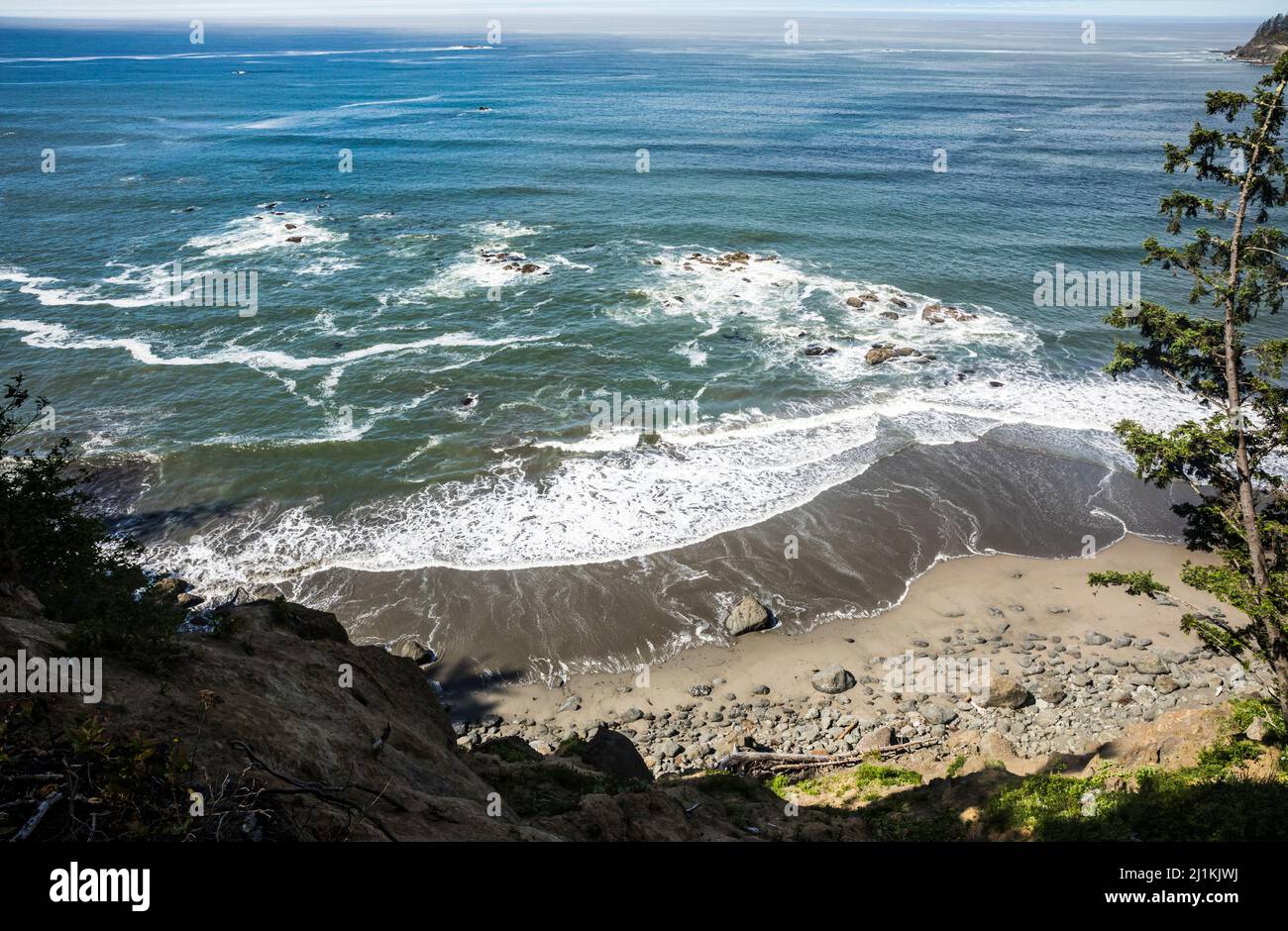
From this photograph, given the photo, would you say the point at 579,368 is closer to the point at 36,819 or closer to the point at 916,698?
the point at 916,698

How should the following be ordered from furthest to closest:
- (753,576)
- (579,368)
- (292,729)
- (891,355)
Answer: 1. (891,355)
2. (579,368)
3. (753,576)
4. (292,729)

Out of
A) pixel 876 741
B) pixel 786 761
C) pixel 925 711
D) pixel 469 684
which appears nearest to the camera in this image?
pixel 786 761

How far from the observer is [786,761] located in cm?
2086

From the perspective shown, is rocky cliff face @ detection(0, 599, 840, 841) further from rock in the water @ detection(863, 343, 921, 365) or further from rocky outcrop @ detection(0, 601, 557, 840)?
rock in the water @ detection(863, 343, 921, 365)

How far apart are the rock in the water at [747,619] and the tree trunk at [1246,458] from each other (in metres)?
14.3

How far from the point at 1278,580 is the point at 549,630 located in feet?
68.5

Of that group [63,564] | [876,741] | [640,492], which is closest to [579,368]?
[640,492]

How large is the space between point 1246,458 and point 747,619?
1539cm

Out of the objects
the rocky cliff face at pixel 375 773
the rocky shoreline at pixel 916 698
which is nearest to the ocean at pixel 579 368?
the rocky shoreline at pixel 916 698

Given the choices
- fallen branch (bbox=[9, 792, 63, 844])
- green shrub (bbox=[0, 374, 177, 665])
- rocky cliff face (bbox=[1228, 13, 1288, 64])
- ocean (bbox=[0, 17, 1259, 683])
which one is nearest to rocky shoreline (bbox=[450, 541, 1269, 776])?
ocean (bbox=[0, 17, 1259, 683])

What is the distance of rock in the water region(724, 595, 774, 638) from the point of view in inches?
1034

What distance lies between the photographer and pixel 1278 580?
613 inches

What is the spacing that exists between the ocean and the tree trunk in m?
A: 12.9

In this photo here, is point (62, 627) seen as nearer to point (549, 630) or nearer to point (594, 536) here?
point (549, 630)
